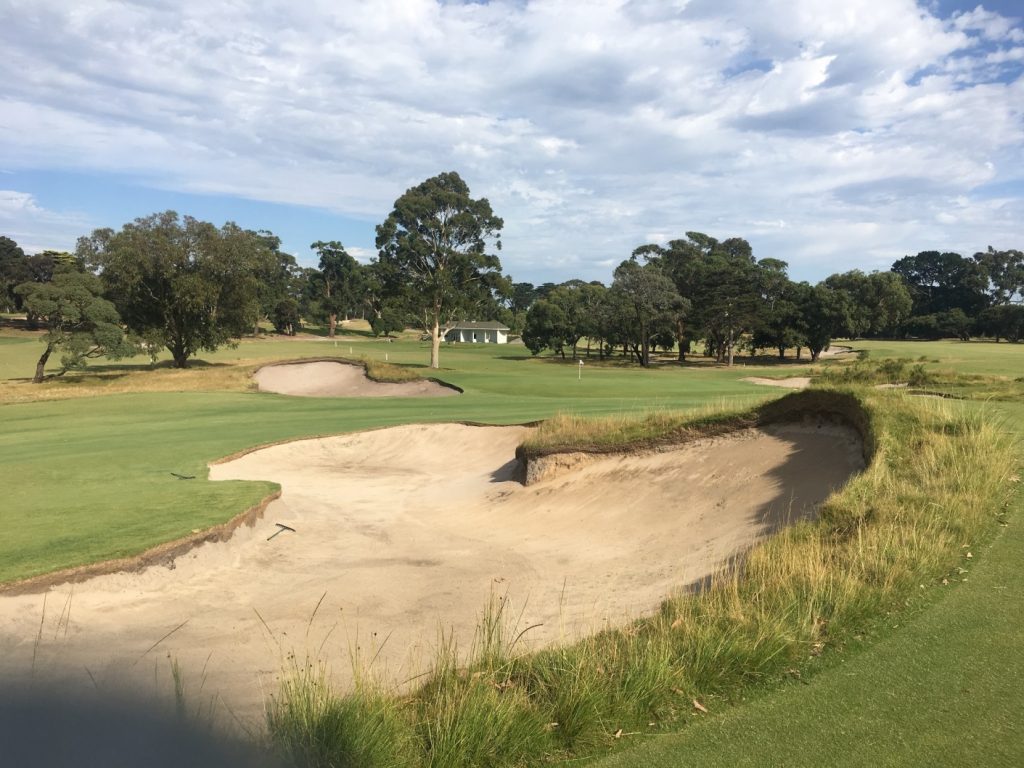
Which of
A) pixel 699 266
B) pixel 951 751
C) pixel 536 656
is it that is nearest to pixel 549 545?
pixel 536 656

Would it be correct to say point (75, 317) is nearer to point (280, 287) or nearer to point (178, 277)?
point (178, 277)

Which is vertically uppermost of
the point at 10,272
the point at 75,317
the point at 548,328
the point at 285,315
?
the point at 10,272

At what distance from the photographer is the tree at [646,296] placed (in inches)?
2712

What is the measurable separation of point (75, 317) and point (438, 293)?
24.9m

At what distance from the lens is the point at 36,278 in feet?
363

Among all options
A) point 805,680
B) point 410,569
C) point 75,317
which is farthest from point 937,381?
point 75,317

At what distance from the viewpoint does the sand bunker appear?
37.3 m

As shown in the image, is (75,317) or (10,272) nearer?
(75,317)

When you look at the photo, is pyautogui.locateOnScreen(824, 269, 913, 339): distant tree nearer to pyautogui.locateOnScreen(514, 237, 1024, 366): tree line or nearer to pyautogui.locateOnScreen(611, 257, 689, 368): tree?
pyautogui.locateOnScreen(514, 237, 1024, 366): tree line

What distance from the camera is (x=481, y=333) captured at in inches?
5389

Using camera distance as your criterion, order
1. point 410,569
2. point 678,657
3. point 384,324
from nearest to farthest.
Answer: point 678,657, point 410,569, point 384,324

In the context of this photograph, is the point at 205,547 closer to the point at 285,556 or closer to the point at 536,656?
the point at 285,556

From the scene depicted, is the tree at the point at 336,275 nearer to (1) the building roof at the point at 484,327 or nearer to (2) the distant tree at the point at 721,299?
(1) the building roof at the point at 484,327

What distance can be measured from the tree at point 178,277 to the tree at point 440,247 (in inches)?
434
